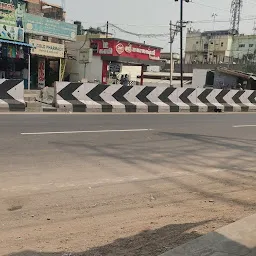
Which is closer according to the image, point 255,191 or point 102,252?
point 102,252

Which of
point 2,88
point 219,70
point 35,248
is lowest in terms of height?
point 35,248

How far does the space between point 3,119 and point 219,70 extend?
4304 centimetres

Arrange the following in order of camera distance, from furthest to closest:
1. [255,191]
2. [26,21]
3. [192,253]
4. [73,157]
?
1. [26,21]
2. [73,157]
3. [255,191]
4. [192,253]

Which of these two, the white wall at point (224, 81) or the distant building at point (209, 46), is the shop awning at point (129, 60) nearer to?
the white wall at point (224, 81)

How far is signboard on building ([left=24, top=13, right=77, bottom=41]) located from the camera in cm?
2464

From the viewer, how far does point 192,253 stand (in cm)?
323

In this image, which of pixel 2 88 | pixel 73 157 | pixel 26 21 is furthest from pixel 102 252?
pixel 26 21

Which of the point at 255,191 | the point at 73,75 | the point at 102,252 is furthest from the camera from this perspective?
the point at 73,75

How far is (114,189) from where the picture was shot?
5.54 m

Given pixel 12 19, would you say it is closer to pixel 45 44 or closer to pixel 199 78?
pixel 45 44

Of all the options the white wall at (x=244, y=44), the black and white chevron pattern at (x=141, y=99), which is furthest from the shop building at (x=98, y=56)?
the white wall at (x=244, y=44)

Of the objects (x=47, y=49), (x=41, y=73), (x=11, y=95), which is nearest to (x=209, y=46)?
(x=41, y=73)

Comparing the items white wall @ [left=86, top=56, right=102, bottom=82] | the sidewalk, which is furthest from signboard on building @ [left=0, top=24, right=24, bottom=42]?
the sidewalk

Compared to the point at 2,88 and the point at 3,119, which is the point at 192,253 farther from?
the point at 2,88
